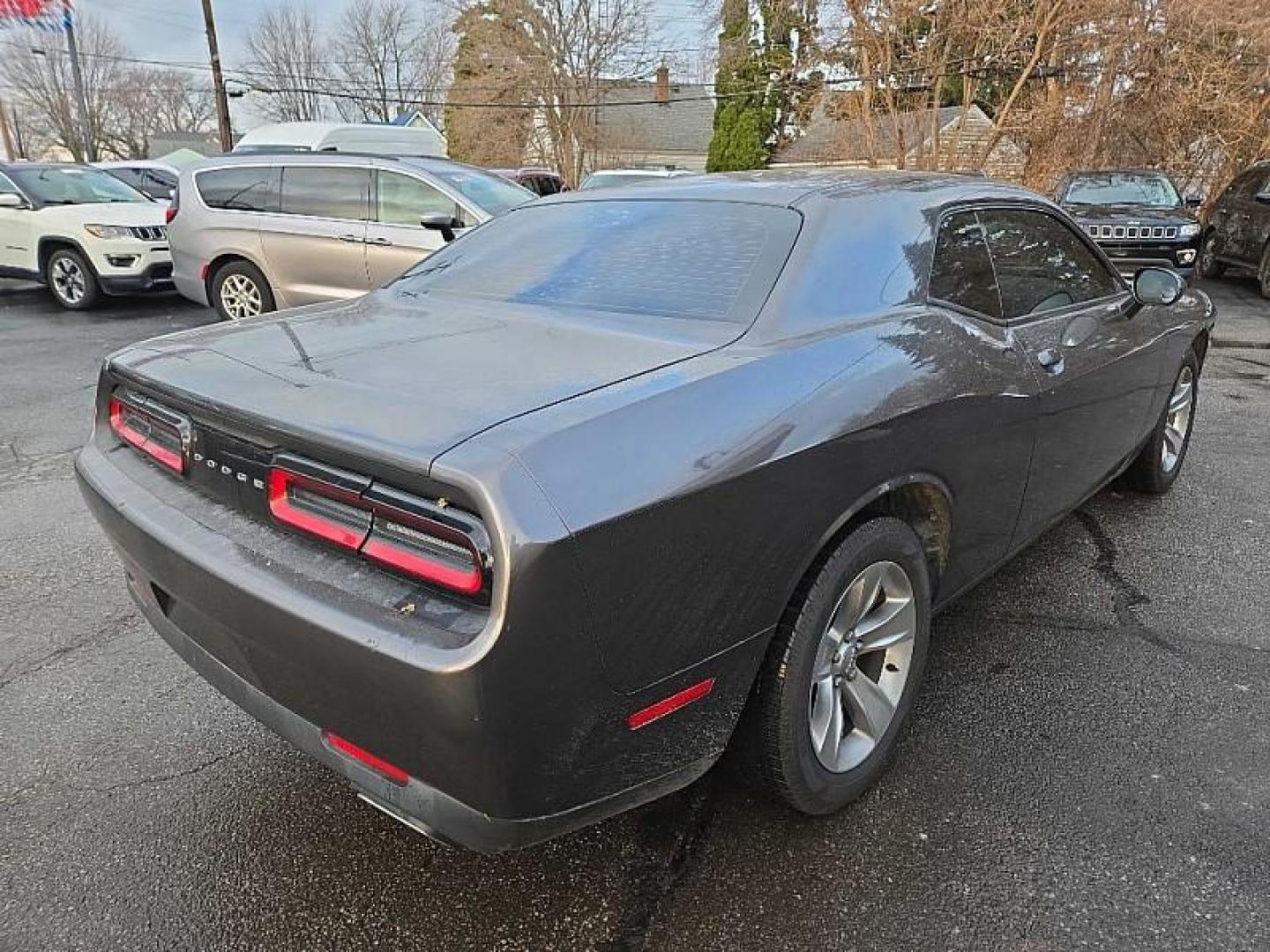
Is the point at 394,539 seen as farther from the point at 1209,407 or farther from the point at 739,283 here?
the point at 1209,407

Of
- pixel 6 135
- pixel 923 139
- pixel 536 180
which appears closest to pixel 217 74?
pixel 536 180

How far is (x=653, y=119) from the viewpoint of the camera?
37656 mm

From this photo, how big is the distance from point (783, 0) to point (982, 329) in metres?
16.5

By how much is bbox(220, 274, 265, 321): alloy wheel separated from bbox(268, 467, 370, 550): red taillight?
7.22 m

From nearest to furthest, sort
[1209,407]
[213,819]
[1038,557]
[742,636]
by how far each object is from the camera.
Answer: [742,636] < [213,819] < [1038,557] < [1209,407]

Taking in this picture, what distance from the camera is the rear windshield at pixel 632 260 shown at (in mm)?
2303

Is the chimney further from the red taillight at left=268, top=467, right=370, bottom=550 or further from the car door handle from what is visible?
the red taillight at left=268, top=467, right=370, bottom=550

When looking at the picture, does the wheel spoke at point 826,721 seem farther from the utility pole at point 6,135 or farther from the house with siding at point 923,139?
the utility pole at point 6,135

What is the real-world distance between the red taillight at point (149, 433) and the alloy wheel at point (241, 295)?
6.41 m

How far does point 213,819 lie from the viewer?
7.16 ft

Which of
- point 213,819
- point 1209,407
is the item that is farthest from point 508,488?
point 1209,407

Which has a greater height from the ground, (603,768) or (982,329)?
(982,329)

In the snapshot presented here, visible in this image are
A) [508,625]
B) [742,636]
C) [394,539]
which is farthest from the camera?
[742,636]

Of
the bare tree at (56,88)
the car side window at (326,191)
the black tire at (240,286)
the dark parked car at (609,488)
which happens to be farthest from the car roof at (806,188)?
the bare tree at (56,88)
